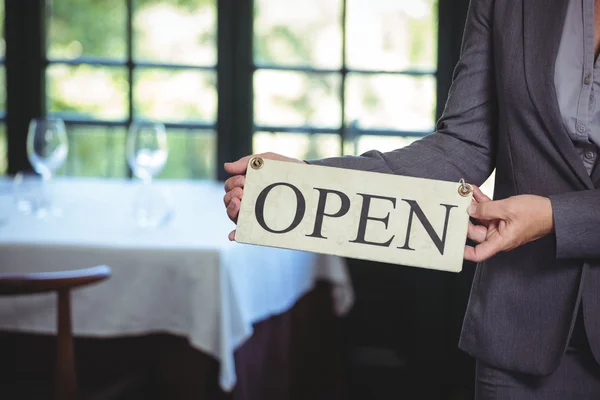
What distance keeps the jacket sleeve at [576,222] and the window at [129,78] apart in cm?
248

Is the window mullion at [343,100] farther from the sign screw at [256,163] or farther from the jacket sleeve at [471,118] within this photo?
the sign screw at [256,163]

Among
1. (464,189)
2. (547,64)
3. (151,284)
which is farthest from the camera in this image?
(151,284)

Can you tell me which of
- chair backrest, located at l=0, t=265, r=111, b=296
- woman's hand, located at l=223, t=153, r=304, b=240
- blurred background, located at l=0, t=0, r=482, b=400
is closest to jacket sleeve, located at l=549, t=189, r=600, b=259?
woman's hand, located at l=223, t=153, r=304, b=240

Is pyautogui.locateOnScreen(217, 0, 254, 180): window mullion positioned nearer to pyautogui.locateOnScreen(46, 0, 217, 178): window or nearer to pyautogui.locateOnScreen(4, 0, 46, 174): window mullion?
pyautogui.locateOnScreen(46, 0, 217, 178): window

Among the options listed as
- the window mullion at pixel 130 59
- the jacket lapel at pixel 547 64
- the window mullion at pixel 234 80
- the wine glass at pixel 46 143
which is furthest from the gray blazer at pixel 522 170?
the window mullion at pixel 130 59

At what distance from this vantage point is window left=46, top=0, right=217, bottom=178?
10.9ft

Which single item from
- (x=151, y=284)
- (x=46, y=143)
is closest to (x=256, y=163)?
(x=151, y=284)

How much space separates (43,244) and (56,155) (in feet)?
1.25

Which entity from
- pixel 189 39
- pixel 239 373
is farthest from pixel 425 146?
pixel 189 39

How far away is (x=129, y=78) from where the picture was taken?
3.34 meters

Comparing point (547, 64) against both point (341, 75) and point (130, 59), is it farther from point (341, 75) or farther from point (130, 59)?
point (130, 59)

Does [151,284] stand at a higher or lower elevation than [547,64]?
lower

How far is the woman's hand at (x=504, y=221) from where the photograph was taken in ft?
3.03

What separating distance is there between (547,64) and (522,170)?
14 cm
